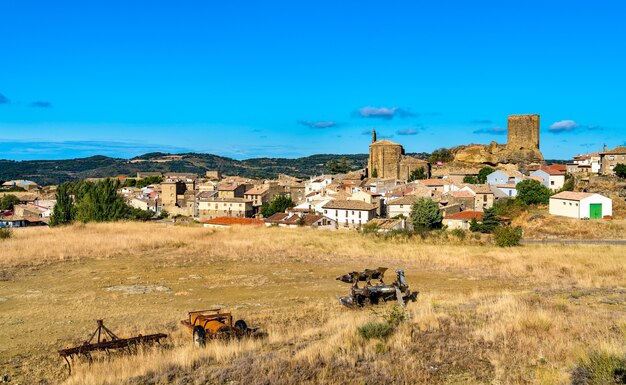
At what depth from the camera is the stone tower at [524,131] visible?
276 feet

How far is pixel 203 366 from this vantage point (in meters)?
9.00

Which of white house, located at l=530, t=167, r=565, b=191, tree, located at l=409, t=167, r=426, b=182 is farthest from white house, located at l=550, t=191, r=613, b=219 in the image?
tree, located at l=409, t=167, r=426, b=182

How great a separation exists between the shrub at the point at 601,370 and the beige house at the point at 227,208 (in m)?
63.6

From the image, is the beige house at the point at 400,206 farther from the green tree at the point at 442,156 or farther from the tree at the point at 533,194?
the green tree at the point at 442,156

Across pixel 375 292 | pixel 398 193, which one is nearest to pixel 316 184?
pixel 398 193

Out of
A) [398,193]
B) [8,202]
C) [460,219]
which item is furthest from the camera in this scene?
[8,202]

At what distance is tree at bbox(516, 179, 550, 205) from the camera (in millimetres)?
54625

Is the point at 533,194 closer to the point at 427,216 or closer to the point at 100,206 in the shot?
the point at 427,216

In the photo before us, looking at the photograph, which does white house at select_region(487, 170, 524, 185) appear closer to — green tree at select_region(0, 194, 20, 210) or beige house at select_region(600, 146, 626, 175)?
beige house at select_region(600, 146, 626, 175)

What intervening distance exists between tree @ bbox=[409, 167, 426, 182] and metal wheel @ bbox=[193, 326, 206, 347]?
74.6 meters

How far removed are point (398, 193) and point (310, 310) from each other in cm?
5011

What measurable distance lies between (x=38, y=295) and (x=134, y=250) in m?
13.5

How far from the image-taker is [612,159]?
6288cm

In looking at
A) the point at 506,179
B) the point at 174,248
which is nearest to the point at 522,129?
the point at 506,179
